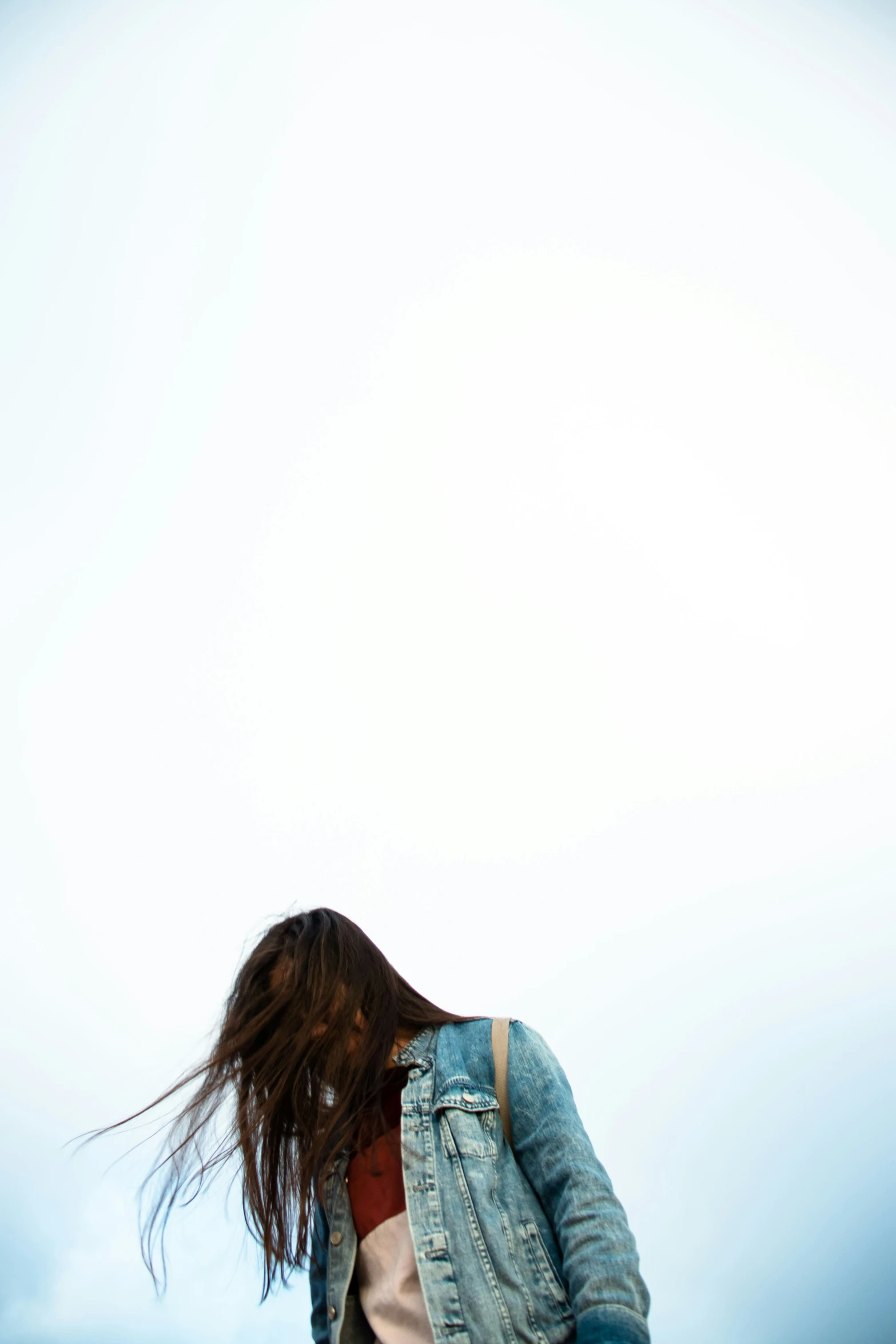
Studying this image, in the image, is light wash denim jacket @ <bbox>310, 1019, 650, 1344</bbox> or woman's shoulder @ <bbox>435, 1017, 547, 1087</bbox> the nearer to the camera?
light wash denim jacket @ <bbox>310, 1019, 650, 1344</bbox>

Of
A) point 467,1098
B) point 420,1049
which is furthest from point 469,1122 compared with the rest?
point 420,1049

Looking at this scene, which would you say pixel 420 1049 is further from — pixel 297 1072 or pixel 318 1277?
pixel 318 1277

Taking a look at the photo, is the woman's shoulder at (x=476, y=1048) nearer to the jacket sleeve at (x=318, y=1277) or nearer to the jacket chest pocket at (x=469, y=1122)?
the jacket chest pocket at (x=469, y=1122)

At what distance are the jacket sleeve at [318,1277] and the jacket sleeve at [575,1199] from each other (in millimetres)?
396

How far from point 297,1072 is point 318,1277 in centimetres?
37

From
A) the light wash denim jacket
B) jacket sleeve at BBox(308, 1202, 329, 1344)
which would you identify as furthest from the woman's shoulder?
jacket sleeve at BBox(308, 1202, 329, 1344)

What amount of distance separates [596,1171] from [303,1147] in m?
0.47

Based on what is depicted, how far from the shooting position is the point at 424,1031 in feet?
4.14

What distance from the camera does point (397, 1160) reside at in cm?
118

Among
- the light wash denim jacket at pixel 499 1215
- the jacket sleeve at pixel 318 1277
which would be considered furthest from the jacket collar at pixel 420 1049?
the jacket sleeve at pixel 318 1277

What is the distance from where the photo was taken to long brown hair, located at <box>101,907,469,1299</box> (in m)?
1.20

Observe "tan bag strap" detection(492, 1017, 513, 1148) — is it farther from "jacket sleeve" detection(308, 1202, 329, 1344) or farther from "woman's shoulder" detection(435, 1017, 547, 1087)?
"jacket sleeve" detection(308, 1202, 329, 1344)

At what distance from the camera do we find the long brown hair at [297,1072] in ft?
3.94

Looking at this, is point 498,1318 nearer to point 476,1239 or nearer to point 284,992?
point 476,1239
